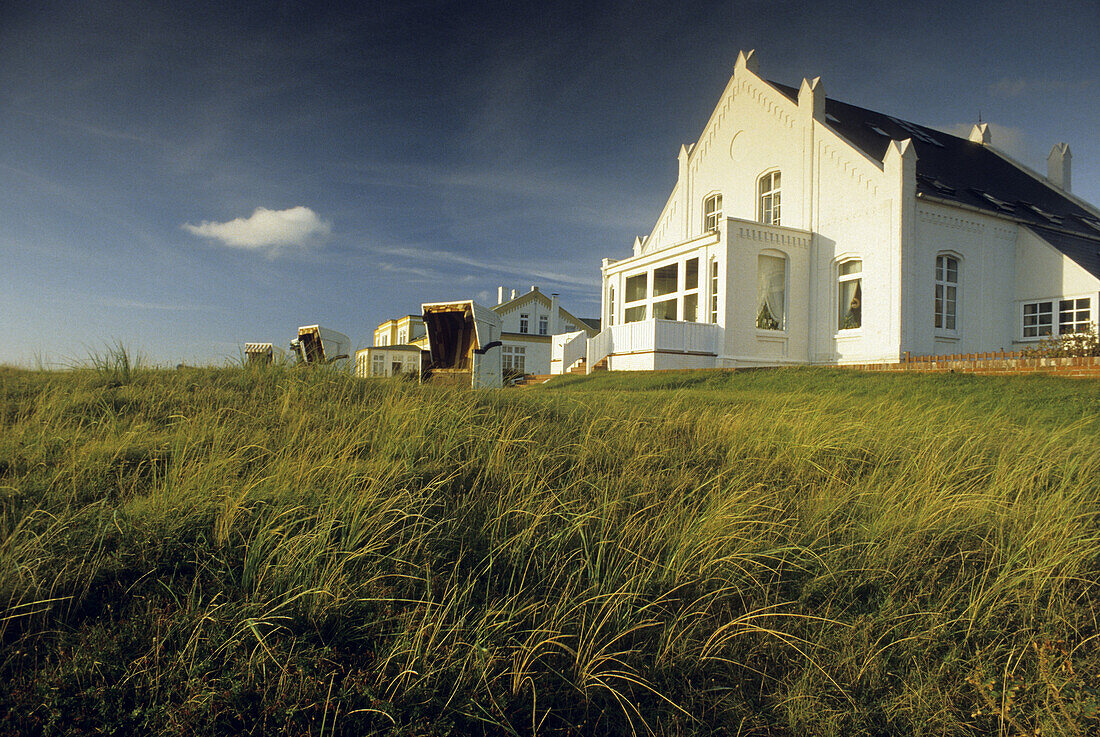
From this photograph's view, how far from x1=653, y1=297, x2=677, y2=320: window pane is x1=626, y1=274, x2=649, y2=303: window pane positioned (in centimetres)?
103

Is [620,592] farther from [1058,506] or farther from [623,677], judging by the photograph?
[1058,506]

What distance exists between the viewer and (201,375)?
18.2ft

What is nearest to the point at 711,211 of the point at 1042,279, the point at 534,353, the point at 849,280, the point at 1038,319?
the point at 849,280

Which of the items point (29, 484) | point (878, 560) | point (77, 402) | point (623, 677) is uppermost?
point (77, 402)

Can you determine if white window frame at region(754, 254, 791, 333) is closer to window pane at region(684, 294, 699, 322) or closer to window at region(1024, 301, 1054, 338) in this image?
window pane at region(684, 294, 699, 322)

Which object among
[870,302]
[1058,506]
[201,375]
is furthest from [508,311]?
[1058,506]

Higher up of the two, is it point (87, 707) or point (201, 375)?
point (201, 375)

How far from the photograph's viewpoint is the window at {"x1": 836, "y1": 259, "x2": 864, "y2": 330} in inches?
560

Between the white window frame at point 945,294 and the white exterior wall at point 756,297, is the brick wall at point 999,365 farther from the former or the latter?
the white exterior wall at point 756,297

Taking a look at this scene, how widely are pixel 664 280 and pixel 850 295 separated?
15.8 feet

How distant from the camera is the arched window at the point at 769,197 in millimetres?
16391

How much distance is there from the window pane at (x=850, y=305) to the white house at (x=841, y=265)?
0.03 metres

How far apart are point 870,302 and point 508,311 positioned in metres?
30.0

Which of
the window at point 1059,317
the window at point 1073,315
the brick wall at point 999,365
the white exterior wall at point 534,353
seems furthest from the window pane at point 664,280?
the white exterior wall at point 534,353
